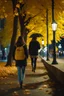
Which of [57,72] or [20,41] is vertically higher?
[20,41]

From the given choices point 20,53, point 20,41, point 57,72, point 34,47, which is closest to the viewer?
point 20,41

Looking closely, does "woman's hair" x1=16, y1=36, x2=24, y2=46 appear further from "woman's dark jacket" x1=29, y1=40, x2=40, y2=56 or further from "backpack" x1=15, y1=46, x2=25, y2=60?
"woman's dark jacket" x1=29, y1=40, x2=40, y2=56

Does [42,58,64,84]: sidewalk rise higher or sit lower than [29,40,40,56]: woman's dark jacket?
lower

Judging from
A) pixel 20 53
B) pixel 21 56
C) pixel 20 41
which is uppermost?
pixel 20 41

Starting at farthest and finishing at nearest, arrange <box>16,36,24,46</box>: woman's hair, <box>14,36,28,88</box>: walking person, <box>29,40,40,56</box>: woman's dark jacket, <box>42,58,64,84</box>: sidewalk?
<box>29,40,40,56</box>: woman's dark jacket → <box>42,58,64,84</box>: sidewalk → <box>14,36,28,88</box>: walking person → <box>16,36,24,46</box>: woman's hair

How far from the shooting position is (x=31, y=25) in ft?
159

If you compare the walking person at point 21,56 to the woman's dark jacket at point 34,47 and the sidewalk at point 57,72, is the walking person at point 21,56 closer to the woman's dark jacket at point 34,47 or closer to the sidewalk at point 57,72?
the sidewalk at point 57,72

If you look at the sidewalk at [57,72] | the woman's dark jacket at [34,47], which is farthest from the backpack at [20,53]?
the woman's dark jacket at [34,47]

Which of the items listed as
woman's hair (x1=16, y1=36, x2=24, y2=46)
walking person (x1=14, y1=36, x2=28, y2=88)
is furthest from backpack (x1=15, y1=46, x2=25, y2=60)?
woman's hair (x1=16, y1=36, x2=24, y2=46)

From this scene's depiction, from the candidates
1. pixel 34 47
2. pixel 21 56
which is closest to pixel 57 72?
pixel 21 56

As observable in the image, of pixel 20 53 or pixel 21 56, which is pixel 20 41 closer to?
pixel 20 53

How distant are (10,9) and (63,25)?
1580 centimetres

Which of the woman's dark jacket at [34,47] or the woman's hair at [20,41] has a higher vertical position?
the woman's hair at [20,41]

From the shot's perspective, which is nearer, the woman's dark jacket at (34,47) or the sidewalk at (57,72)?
the sidewalk at (57,72)
